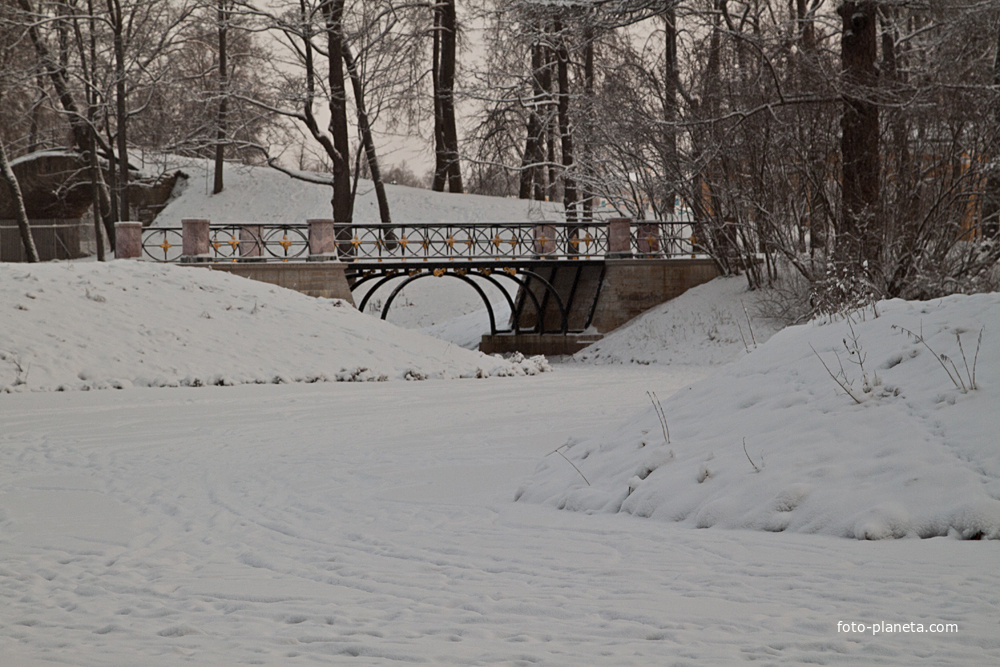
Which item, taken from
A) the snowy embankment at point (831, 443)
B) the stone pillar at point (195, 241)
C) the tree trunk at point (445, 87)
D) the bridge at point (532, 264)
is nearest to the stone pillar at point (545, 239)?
the bridge at point (532, 264)

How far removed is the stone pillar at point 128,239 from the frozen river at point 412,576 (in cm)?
1517

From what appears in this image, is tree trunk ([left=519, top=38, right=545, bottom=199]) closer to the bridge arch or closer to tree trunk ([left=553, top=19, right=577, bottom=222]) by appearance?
tree trunk ([left=553, top=19, right=577, bottom=222])

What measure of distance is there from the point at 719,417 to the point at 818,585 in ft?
7.93

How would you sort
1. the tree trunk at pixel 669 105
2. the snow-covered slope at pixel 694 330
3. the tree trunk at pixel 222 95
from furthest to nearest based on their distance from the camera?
the tree trunk at pixel 222 95 → the tree trunk at pixel 669 105 → the snow-covered slope at pixel 694 330

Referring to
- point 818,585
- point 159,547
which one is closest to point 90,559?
point 159,547

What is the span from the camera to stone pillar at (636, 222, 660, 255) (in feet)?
83.0

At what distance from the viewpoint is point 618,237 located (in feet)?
83.0

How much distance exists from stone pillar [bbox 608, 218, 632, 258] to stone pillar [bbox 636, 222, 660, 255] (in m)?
0.30

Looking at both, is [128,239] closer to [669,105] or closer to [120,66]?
[120,66]

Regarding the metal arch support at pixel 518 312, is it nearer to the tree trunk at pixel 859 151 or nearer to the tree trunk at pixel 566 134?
the tree trunk at pixel 566 134

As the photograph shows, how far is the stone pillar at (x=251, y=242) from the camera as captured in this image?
74.2 ft

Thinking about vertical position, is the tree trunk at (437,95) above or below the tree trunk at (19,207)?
above

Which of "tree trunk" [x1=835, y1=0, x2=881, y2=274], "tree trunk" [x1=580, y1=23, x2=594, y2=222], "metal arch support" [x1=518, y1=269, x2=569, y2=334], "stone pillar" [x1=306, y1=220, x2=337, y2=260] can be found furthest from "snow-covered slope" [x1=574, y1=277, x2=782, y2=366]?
"stone pillar" [x1=306, y1=220, x2=337, y2=260]

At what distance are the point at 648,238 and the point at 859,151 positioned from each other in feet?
29.5
